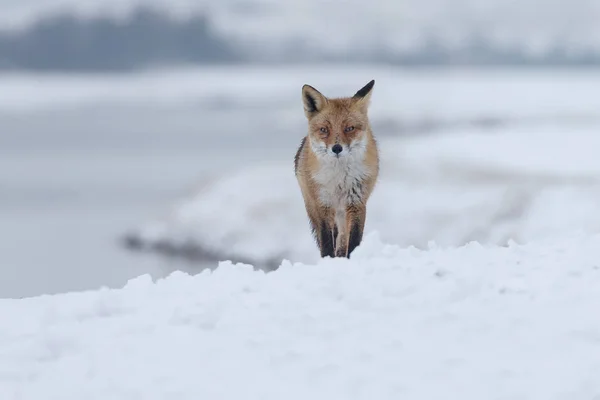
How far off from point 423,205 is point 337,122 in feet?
71.2

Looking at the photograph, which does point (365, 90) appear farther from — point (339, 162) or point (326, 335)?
point (326, 335)

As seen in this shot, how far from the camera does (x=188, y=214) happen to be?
36938mm

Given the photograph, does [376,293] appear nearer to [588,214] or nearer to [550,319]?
[550,319]

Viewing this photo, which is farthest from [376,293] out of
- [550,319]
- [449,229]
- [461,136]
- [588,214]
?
[461,136]

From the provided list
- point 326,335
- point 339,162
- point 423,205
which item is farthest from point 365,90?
point 423,205

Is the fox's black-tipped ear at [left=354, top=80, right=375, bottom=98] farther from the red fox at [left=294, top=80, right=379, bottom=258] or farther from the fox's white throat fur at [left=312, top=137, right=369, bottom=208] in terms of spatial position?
the fox's white throat fur at [left=312, top=137, right=369, bottom=208]

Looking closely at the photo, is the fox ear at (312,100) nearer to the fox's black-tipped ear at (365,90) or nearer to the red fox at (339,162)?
the red fox at (339,162)

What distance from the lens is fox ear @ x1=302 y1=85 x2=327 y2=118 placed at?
400 inches

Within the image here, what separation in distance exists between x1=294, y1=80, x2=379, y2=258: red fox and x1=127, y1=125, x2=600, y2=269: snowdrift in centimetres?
1546

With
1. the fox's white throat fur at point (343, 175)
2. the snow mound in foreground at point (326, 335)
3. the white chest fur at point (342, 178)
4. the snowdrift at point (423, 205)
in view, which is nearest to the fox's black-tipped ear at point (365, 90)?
the fox's white throat fur at point (343, 175)

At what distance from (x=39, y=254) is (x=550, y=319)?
29221mm

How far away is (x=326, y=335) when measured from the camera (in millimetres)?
7105

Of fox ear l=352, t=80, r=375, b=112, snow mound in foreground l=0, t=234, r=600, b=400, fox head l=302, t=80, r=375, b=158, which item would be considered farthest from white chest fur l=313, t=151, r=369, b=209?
snow mound in foreground l=0, t=234, r=600, b=400

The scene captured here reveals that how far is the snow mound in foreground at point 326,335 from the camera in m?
6.44
